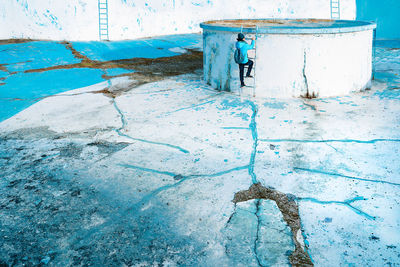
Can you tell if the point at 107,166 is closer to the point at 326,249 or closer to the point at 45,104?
the point at 326,249

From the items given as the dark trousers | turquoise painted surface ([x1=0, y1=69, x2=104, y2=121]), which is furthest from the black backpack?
turquoise painted surface ([x1=0, y1=69, x2=104, y2=121])

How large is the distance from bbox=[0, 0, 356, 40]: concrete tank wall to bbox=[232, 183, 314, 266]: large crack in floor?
1102cm

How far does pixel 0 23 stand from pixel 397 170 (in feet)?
43.7

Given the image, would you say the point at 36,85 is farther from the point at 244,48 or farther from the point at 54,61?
the point at 244,48

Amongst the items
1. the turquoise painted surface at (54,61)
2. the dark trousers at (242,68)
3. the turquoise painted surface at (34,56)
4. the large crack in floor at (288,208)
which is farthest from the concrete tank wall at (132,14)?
the large crack in floor at (288,208)

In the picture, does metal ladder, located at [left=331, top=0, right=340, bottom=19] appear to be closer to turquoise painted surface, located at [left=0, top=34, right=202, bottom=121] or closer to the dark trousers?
turquoise painted surface, located at [left=0, top=34, right=202, bottom=121]

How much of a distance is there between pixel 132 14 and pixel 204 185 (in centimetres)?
1103

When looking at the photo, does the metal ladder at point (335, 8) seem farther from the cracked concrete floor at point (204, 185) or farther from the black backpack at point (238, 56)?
the black backpack at point (238, 56)

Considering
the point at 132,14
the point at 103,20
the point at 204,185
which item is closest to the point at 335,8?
the point at 132,14

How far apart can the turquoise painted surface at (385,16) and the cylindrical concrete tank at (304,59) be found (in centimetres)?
789

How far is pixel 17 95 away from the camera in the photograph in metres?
7.06

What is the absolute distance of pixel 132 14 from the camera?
13055 millimetres

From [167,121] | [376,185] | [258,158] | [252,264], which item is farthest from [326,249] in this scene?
[167,121]

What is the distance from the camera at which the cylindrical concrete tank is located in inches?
236
